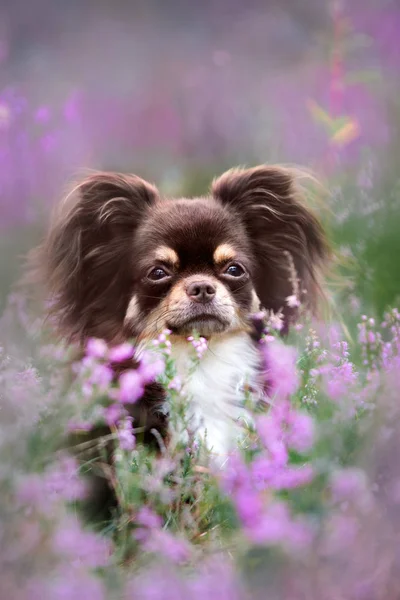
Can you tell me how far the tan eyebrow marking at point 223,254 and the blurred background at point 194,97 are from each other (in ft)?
0.87

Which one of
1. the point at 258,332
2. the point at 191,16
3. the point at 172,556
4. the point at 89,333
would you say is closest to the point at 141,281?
the point at 89,333

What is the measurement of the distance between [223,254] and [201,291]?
0.17 meters

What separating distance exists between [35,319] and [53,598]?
1106 millimetres

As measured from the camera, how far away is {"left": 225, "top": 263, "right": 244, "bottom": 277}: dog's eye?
2093mm

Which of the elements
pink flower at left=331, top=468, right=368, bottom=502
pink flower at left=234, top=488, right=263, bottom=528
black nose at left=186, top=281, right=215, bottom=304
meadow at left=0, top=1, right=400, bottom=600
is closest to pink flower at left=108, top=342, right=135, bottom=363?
meadow at left=0, top=1, right=400, bottom=600

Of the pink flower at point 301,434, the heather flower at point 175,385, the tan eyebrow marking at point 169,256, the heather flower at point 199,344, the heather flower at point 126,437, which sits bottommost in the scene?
the heather flower at point 126,437

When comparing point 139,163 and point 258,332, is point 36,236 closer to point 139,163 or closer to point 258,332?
point 139,163

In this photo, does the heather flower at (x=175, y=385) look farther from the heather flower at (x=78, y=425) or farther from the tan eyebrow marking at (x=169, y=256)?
the tan eyebrow marking at (x=169, y=256)

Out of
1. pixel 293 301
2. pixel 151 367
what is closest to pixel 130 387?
pixel 151 367

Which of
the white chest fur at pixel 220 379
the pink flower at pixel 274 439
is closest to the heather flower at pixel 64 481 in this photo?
the pink flower at pixel 274 439

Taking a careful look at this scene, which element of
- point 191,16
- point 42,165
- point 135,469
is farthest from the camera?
point 42,165

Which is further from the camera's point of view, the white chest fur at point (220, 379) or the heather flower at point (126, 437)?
the white chest fur at point (220, 379)

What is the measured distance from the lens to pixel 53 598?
1.23 meters

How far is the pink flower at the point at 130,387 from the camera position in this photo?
1745mm
